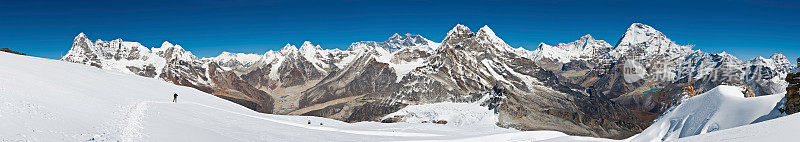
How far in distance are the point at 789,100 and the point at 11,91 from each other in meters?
54.1

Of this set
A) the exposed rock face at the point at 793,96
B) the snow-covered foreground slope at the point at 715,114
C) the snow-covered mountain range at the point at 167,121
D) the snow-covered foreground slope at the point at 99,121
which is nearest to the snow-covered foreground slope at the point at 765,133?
the snow-covered mountain range at the point at 167,121

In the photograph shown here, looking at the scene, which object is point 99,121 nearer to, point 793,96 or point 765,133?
point 765,133

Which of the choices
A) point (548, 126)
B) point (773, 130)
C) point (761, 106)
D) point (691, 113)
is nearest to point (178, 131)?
point (773, 130)

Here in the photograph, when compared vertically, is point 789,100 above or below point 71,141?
above

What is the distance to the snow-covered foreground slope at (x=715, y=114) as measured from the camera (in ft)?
89.1

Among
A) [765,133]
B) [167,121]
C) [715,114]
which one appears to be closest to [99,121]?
[167,121]

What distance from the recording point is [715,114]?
2870 centimetres

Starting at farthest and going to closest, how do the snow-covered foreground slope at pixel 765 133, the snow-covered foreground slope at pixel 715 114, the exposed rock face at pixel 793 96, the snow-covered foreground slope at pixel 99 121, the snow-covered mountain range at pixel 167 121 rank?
the snow-covered foreground slope at pixel 715 114 → the exposed rock face at pixel 793 96 → the snow-covered foreground slope at pixel 99 121 → the snow-covered mountain range at pixel 167 121 → the snow-covered foreground slope at pixel 765 133

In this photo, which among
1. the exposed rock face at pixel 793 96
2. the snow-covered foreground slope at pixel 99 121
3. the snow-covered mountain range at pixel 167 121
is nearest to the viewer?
the snow-covered mountain range at pixel 167 121

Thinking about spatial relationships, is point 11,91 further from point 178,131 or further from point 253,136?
point 253,136

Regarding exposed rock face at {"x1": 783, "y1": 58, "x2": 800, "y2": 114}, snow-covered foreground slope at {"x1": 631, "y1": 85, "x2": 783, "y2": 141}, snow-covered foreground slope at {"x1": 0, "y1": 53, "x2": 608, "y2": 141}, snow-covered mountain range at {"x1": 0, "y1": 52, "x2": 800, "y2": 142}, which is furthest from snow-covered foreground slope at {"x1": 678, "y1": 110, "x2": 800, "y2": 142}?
snow-covered foreground slope at {"x1": 0, "y1": 53, "x2": 608, "y2": 141}

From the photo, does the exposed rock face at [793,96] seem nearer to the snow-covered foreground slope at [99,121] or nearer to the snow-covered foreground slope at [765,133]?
the snow-covered foreground slope at [765,133]

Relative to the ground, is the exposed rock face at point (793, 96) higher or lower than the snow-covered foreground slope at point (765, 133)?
higher

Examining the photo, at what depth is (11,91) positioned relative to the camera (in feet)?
95.0
